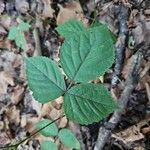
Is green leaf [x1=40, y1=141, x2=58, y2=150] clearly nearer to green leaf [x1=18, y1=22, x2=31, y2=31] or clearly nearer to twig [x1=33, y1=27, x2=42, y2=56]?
twig [x1=33, y1=27, x2=42, y2=56]

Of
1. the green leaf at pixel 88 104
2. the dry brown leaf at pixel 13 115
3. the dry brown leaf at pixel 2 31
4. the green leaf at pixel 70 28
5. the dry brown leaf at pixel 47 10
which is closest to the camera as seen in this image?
the green leaf at pixel 88 104

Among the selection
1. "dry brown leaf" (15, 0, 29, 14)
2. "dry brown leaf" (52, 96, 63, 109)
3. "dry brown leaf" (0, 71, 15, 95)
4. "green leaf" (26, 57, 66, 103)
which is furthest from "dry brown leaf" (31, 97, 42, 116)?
"green leaf" (26, 57, 66, 103)

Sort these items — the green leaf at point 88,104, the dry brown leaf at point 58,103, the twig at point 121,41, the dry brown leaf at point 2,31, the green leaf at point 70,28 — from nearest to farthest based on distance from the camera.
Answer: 1. the green leaf at point 88,104
2. the green leaf at point 70,28
3. the twig at point 121,41
4. the dry brown leaf at point 58,103
5. the dry brown leaf at point 2,31

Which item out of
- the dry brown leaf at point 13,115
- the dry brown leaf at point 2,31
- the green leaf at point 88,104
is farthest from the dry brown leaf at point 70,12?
the green leaf at point 88,104

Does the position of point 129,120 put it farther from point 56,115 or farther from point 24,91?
point 24,91

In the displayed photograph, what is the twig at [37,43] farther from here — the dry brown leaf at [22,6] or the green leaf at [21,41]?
the dry brown leaf at [22,6]

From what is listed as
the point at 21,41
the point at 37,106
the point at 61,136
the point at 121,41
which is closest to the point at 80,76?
the point at 61,136

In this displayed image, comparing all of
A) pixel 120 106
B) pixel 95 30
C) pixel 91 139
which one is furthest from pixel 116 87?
pixel 95 30
